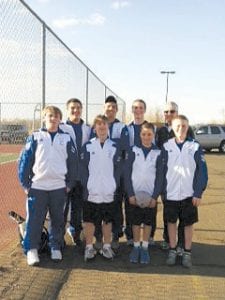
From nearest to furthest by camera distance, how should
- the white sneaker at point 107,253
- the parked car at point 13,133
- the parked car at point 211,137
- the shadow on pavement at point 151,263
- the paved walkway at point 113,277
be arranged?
the paved walkway at point 113,277 < the shadow on pavement at point 151,263 < the white sneaker at point 107,253 < the parked car at point 13,133 < the parked car at point 211,137

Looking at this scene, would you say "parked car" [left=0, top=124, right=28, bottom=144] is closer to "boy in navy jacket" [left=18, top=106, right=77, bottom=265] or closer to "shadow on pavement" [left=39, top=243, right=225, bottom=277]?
"boy in navy jacket" [left=18, top=106, right=77, bottom=265]

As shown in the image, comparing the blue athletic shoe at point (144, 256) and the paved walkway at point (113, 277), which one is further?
the blue athletic shoe at point (144, 256)

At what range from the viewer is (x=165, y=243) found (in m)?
6.78

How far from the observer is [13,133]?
7477 millimetres

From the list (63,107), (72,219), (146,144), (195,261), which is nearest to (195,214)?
(195,261)

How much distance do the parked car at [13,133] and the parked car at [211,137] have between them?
24468mm

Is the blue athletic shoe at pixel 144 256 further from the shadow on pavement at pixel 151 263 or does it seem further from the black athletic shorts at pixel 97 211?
the black athletic shorts at pixel 97 211

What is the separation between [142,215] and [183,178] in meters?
0.68

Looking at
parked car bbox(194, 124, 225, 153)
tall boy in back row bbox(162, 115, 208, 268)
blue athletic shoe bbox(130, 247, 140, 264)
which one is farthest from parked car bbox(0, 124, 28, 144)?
parked car bbox(194, 124, 225, 153)

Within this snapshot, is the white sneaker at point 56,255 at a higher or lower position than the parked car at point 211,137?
higher

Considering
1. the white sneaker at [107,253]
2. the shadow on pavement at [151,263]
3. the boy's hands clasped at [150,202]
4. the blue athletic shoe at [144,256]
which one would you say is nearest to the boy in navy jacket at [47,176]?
the shadow on pavement at [151,263]

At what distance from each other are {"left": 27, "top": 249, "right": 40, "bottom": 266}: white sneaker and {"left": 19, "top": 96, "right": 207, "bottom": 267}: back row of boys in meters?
0.01

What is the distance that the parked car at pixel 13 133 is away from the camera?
678cm

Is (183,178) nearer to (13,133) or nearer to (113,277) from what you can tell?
(113,277)
